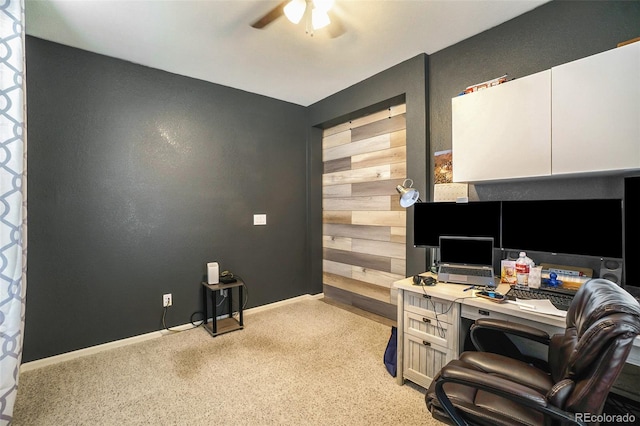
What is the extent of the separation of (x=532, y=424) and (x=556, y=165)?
4.46ft

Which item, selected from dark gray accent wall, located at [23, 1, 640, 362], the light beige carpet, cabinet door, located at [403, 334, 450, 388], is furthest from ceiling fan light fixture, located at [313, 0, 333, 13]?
the light beige carpet

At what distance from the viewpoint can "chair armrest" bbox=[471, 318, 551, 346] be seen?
1.49 m

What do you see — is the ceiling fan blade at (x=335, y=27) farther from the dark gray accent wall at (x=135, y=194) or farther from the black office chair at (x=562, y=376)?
the black office chair at (x=562, y=376)

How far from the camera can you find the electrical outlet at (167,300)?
3.00 meters

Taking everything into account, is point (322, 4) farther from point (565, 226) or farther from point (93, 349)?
point (93, 349)

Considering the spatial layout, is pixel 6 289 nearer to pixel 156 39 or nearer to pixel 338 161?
pixel 156 39

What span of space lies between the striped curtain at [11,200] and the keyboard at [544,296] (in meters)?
2.82

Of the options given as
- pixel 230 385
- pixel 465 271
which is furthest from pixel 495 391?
pixel 230 385

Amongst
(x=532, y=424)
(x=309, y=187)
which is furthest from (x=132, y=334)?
(x=532, y=424)

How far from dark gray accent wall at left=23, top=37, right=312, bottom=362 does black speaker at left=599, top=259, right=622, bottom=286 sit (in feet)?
9.93

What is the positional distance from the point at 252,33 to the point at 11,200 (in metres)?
1.95

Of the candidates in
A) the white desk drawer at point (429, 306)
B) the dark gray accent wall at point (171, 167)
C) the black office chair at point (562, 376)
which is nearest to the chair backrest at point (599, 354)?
the black office chair at point (562, 376)

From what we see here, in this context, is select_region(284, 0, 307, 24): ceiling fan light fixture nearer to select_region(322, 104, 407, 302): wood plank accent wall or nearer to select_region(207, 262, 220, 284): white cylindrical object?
select_region(322, 104, 407, 302): wood plank accent wall

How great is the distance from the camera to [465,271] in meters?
2.10
